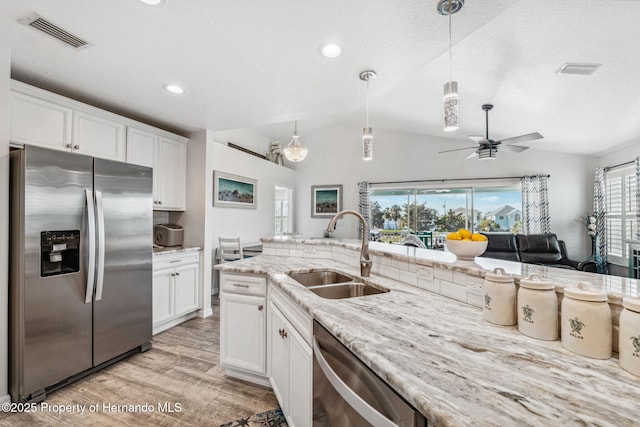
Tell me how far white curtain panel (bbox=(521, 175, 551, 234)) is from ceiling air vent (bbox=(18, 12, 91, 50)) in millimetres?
6725

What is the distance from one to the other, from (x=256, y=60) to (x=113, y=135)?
5.67 ft

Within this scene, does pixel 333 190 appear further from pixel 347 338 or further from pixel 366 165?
pixel 347 338

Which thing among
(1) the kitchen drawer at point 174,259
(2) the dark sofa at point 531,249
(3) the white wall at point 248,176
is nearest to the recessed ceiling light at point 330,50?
(3) the white wall at point 248,176

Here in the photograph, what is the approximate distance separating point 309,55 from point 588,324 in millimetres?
1999

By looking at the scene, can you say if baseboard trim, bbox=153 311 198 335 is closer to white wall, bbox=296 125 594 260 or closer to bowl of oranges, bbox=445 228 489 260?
bowl of oranges, bbox=445 228 489 260

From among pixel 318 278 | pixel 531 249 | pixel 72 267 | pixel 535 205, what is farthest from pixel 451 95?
pixel 535 205

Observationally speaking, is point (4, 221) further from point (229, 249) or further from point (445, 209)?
point (445, 209)

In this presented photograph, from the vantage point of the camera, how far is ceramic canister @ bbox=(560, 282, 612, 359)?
77 centimetres

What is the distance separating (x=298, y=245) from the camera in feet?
8.77

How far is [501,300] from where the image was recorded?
1030 millimetres

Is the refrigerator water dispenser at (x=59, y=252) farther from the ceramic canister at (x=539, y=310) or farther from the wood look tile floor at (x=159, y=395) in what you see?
the ceramic canister at (x=539, y=310)

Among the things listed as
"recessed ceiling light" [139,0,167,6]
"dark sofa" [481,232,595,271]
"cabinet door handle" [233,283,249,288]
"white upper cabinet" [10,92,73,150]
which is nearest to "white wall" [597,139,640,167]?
"dark sofa" [481,232,595,271]

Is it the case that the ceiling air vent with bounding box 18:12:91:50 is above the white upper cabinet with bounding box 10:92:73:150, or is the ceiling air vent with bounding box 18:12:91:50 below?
above

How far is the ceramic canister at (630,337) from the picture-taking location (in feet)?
2.25
